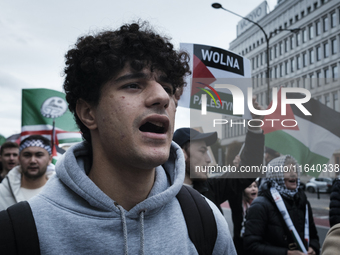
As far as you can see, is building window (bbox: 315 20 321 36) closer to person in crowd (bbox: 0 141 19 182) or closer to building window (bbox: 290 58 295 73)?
building window (bbox: 290 58 295 73)

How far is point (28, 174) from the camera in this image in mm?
4332

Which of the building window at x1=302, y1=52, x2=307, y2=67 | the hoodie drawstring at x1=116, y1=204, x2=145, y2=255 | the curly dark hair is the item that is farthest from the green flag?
the building window at x1=302, y1=52, x2=307, y2=67

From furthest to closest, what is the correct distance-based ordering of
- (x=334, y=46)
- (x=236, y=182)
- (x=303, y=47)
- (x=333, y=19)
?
1. (x=303, y=47)
2. (x=333, y=19)
3. (x=334, y=46)
4. (x=236, y=182)

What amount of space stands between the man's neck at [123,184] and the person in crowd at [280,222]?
2547 millimetres

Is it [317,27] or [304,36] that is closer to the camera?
[317,27]

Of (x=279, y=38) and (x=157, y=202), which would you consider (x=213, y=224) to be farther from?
(x=279, y=38)

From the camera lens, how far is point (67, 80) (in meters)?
1.90

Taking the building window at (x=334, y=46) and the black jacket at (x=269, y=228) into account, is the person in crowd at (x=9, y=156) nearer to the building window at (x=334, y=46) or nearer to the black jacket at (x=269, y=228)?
the black jacket at (x=269, y=228)

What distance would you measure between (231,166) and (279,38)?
209 feet

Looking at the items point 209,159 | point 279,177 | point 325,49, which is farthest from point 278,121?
point 325,49

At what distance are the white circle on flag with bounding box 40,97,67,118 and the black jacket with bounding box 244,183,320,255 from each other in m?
4.19

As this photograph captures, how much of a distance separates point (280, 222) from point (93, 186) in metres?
2.90

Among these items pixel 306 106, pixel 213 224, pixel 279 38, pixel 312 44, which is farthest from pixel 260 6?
pixel 213 224

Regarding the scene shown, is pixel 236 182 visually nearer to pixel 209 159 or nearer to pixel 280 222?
pixel 209 159
